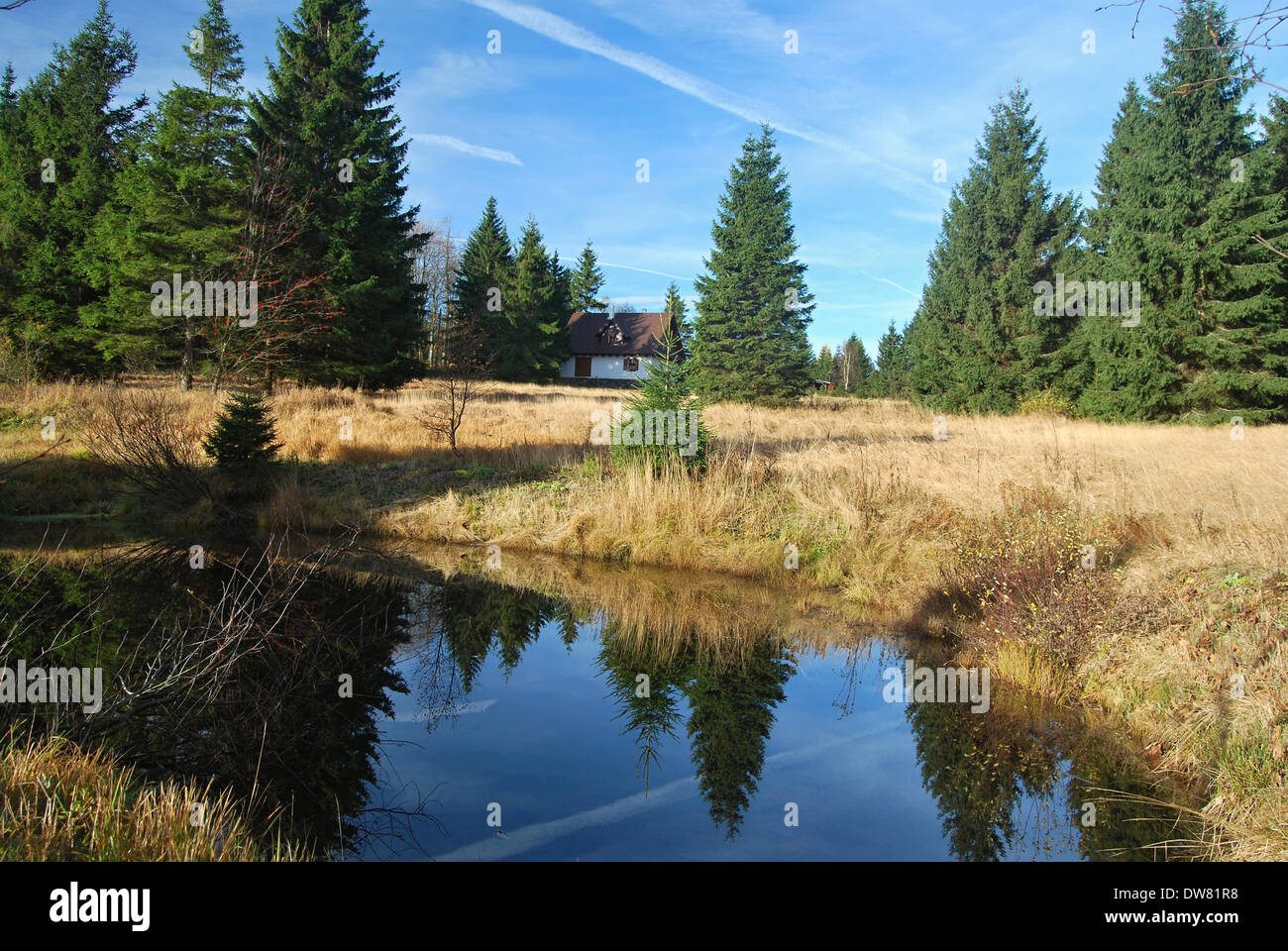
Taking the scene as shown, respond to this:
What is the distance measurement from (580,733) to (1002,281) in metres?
32.5

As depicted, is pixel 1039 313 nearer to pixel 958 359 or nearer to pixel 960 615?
pixel 958 359

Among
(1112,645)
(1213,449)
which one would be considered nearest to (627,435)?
(1112,645)

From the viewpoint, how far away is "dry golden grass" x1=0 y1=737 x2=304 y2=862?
3.18 meters

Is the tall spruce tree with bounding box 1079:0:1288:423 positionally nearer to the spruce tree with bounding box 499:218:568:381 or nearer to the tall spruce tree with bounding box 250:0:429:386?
the tall spruce tree with bounding box 250:0:429:386

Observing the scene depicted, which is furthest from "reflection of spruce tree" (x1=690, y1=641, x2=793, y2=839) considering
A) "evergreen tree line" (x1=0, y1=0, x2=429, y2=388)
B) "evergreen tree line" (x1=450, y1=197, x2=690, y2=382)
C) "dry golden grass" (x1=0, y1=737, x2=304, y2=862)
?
"evergreen tree line" (x1=450, y1=197, x2=690, y2=382)

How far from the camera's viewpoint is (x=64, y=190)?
91.6ft

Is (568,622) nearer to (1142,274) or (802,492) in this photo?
(802,492)

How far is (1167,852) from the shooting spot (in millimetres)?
4500

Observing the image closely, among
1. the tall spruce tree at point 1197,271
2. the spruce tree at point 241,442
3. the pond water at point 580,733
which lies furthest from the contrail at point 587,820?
the tall spruce tree at point 1197,271

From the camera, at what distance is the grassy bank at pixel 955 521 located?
18.3ft

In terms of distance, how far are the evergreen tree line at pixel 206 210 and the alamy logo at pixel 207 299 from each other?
110 mm

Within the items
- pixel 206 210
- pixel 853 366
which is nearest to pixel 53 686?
pixel 206 210
